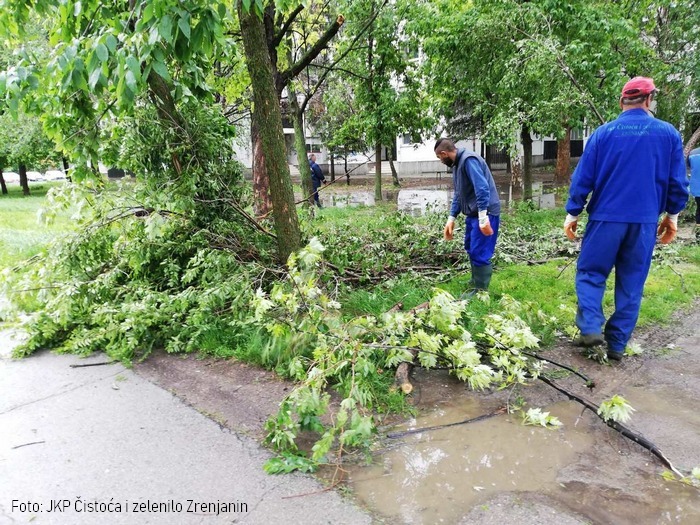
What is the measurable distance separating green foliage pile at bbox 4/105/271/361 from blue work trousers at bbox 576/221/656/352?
2.96 meters

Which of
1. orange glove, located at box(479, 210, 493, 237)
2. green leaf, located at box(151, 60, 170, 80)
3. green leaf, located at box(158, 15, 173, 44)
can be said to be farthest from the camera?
orange glove, located at box(479, 210, 493, 237)

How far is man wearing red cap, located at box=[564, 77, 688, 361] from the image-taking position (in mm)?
3645

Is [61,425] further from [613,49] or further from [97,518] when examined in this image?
[613,49]

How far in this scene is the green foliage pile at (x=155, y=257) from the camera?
4516 mm

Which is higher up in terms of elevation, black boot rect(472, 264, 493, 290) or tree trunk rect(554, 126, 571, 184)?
tree trunk rect(554, 126, 571, 184)

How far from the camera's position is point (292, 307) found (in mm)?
3689

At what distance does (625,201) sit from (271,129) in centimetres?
308

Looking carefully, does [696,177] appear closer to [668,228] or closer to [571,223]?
[668,228]

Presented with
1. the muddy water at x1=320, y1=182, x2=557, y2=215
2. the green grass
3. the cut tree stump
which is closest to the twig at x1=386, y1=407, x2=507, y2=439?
the cut tree stump

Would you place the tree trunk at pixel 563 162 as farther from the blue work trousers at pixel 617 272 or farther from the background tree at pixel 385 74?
the blue work trousers at pixel 617 272

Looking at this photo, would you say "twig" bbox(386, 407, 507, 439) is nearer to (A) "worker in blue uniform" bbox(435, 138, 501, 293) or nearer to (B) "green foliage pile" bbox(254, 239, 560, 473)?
(B) "green foliage pile" bbox(254, 239, 560, 473)

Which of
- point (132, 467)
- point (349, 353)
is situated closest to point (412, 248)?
point (349, 353)

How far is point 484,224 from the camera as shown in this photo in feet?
16.0

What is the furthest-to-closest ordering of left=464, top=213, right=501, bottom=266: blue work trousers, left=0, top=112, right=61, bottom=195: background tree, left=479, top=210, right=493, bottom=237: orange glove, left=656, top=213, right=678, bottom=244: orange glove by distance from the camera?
1. left=0, top=112, right=61, bottom=195: background tree
2. left=464, top=213, right=501, bottom=266: blue work trousers
3. left=479, top=210, right=493, bottom=237: orange glove
4. left=656, top=213, right=678, bottom=244: orange glove
